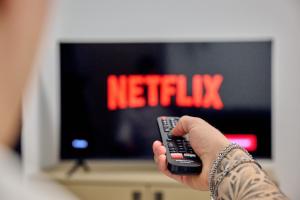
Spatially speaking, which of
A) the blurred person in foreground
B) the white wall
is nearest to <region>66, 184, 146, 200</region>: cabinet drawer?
the white wall

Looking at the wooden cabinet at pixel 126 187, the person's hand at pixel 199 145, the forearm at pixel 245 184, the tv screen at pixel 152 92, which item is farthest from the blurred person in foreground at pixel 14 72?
the tv screen at pixel 152 92

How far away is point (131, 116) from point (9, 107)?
7.30 feet

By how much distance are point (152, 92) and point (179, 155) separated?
63.1 inches

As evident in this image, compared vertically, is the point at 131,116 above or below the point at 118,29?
below

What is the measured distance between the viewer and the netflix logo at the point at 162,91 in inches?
96.3

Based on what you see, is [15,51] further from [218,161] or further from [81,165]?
[81,165]

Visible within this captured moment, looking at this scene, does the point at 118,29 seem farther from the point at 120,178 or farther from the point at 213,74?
the point at 120,178

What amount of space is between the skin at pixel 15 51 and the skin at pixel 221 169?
0.46 m

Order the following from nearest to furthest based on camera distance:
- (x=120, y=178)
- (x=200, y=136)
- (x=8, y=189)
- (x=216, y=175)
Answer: (x=8, y=189) → (x=216, y=175) → (x=200, y=136) → (x=120, y=178)

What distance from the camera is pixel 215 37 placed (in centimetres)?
251

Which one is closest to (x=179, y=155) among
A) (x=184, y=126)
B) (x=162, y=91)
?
(x=184, y=126)

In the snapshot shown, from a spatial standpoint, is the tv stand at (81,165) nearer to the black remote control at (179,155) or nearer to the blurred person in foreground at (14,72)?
the black remote control at (179,155)

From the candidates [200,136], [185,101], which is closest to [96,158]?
[185,101]

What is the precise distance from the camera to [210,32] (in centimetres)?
255
